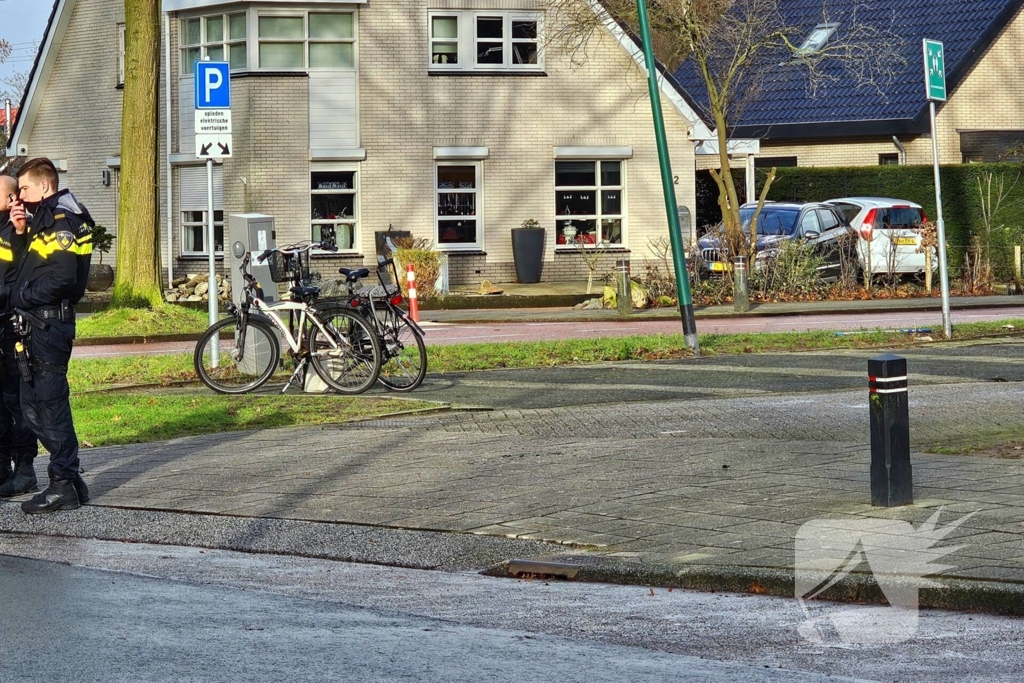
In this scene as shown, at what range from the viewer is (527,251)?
31312 millimetres

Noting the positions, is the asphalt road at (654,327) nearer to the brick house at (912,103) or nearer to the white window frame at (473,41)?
the white window frame at (473,41)

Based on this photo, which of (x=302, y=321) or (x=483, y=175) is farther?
(x=483, y=175)

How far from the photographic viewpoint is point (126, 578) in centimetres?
691

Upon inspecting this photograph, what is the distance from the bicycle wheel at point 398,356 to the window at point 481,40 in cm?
1818

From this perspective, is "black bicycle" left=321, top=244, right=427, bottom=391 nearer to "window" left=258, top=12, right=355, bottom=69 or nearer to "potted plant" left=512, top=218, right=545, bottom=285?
"potted plant" left=512, top=218, right=545, bottom=285

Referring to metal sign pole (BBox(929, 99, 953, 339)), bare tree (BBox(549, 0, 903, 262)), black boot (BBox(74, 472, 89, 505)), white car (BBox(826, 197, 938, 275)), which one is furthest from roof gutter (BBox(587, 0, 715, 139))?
black boot (BBox(74, 472, 89, 505))

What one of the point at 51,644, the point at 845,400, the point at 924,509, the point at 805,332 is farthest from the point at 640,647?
the point at 805,332

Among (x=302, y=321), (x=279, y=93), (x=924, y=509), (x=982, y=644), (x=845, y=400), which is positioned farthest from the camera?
(x=279, y=93)

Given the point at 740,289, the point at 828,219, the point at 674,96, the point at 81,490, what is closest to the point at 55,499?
the point at 81,490

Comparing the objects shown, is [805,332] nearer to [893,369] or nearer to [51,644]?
[893,369]

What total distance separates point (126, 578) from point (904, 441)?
12.8 feet

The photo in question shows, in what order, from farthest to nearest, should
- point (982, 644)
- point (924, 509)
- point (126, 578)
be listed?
point (924, 509), point (126, 578), point (982, 644)

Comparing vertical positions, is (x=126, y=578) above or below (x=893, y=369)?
below

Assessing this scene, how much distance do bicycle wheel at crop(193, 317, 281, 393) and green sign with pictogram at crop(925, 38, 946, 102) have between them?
26.1 ft
